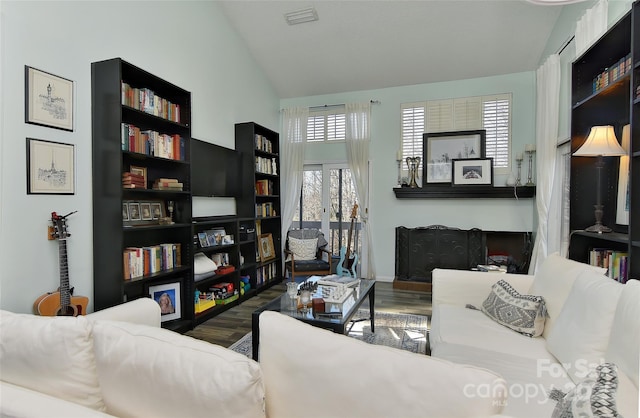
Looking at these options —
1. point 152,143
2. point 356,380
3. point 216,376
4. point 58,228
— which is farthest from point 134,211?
point 356,380

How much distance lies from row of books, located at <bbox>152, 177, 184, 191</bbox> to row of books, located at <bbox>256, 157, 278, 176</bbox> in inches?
63.2

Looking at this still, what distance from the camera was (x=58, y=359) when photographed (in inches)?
38.2

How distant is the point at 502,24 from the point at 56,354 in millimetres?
5018

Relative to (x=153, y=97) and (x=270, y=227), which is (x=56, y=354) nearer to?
(x=153, y=97)

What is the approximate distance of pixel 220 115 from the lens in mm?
4277

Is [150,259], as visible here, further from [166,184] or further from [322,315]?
[322,315]

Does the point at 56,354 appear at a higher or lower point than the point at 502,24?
lower

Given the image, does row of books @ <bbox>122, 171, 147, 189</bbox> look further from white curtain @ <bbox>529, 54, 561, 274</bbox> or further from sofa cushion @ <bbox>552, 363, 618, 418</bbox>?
white curtain @ <bbox>529, 54, 561, 274</bbox>

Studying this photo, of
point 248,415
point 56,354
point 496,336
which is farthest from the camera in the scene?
point 496,336

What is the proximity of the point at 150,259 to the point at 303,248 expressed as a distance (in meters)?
2.35

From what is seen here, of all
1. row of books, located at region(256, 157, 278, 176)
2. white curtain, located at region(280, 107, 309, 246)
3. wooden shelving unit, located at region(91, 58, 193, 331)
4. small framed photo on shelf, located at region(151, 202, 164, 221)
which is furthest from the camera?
white curtain, located at region(280, 107, 309, 246)

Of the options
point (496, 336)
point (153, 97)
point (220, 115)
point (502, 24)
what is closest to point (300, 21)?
point (220, 115)

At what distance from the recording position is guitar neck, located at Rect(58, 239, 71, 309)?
89.5 inches

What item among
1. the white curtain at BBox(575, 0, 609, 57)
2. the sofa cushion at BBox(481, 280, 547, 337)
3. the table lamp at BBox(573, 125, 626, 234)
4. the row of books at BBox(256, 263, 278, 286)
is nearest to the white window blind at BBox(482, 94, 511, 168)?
the white curtain at BBox(575, 0, 609, 57)
